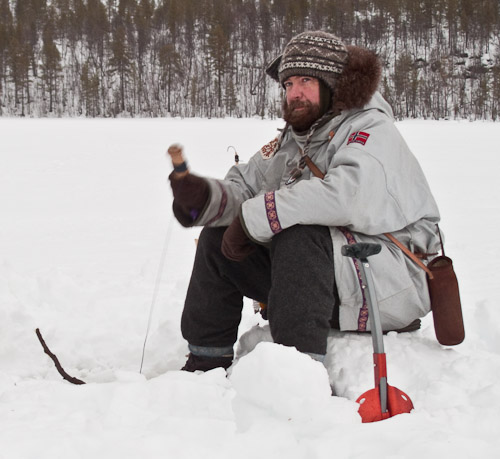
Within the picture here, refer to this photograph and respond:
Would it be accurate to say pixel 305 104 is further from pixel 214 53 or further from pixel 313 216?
pixel 214 53

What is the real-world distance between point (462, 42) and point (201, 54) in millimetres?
19449

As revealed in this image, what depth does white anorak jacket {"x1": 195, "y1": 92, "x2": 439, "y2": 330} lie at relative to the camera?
1.76m

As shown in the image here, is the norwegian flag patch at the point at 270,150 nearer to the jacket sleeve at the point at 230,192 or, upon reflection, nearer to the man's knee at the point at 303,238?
the jacket sleeve at the point at 230,192

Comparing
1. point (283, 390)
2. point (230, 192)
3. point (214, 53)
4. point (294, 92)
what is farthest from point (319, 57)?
point (214, 53)

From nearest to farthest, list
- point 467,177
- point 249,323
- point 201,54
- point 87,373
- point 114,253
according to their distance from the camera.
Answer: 1. point 87,373
2. point 249,323
3. point 114,253
4. point 467,177
5. point 201,54

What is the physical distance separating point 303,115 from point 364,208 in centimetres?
50

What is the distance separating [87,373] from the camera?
7.42 ft

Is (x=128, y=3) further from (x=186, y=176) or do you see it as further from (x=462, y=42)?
(x=186, y=176)

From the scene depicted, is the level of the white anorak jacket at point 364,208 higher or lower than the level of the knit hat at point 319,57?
lower

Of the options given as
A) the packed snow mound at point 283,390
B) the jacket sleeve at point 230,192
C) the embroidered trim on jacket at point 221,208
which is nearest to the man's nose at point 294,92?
the jacket sleeve at point 230,192

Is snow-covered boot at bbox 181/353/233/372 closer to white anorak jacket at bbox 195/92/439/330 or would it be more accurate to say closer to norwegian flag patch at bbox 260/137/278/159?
white anorak jacket at bbox 195/92/439/330

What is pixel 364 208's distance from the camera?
178 centimetres

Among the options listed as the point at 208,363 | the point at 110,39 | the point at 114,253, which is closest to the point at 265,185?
the point at 208,363

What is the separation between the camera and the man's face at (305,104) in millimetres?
2109
